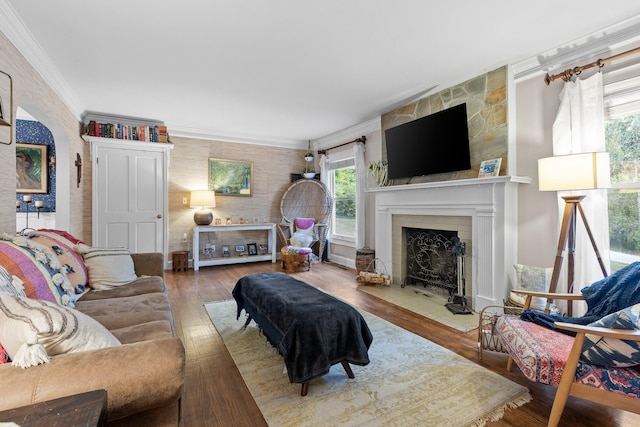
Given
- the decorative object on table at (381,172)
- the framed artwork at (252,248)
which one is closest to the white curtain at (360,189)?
the decorative object on table at (381,172)

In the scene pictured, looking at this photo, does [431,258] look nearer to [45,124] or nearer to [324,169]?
[324,169]

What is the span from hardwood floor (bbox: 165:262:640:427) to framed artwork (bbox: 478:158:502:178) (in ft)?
5.10

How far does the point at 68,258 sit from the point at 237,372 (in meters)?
1.51

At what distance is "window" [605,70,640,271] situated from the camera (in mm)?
2391

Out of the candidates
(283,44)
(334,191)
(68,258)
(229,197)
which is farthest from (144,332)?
(334,191)

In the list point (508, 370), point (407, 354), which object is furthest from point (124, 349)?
point (508, 370)

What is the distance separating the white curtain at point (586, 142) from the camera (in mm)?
2438

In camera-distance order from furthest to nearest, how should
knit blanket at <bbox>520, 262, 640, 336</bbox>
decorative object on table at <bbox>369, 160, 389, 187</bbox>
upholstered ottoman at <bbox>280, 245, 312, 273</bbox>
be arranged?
upholstered ottoman at <bbox>280, 245, 312, 273</bbox>, decorative object on table at <bbox>369, 160, 389, 187</bbox>, knit blanket at <bbox>520, 262, 640, 336</bbox>

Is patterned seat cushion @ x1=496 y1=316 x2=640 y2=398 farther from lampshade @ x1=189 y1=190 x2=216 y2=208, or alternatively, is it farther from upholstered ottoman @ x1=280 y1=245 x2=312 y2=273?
lampshade @ x1=189 y1=190 x2=216 y2=208

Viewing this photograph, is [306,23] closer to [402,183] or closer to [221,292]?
[402,183]

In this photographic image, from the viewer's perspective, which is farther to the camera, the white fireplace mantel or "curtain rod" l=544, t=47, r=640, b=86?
the white fireplace mantel

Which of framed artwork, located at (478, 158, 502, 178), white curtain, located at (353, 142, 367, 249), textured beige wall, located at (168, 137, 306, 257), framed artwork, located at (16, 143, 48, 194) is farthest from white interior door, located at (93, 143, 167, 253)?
framed artwork, located at (478, 158, 502, 178)

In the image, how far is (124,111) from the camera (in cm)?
454

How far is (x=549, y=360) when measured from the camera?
1.52m
